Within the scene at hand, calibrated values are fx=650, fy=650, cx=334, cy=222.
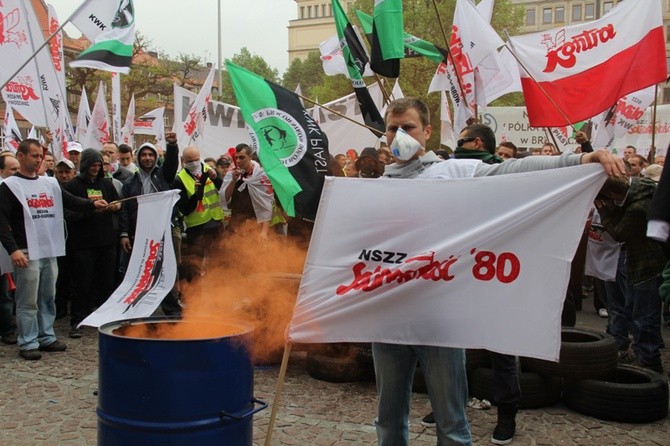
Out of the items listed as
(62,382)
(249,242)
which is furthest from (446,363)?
(249,242)

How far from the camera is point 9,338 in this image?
7520 millimetres

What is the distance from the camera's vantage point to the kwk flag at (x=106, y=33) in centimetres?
827

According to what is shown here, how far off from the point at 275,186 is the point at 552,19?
269ft

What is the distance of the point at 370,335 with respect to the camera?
3.22m

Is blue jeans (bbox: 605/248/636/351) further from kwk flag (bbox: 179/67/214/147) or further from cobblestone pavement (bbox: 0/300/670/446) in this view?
kwk flag (bbox: 179/67/214/147)

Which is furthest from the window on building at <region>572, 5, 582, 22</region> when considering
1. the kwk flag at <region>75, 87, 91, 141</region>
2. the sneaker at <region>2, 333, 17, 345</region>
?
the sneaker at <region>2, 333, 17, 345</region>

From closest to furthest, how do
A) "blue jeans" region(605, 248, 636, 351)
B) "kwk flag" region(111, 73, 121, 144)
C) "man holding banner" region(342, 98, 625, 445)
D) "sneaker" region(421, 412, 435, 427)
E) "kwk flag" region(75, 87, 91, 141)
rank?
1. "man holding banner" region(342, 98, 625, 445)
2. "sneaker" region(421, 412, 435, 427)
3. "blue jeans" region(605, 248, 636, 351)
4. "kwk flag" region(75, 87, 91, 141)
5. "kwk flag" region(111, 73, 121, 144)

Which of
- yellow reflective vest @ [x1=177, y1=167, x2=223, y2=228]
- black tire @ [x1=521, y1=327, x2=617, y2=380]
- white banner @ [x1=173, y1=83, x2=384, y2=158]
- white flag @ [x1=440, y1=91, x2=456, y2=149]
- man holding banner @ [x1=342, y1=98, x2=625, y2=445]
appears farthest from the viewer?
white flag @ [x1=440, y1=91, x2=456, y2=149]

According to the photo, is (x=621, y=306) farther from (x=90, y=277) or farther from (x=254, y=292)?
(x=90, y=277)

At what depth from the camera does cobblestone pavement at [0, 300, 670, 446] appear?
15.3 ft

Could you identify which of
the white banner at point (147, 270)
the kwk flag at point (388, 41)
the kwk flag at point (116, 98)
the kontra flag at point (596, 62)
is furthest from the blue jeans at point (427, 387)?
the kwk flag at point (116, 98)

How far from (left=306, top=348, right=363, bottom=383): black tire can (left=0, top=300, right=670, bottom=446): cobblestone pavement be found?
0.07 metres

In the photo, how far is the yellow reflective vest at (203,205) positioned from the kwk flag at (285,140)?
7.31 ft

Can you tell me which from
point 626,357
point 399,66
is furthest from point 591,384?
point 399,66
